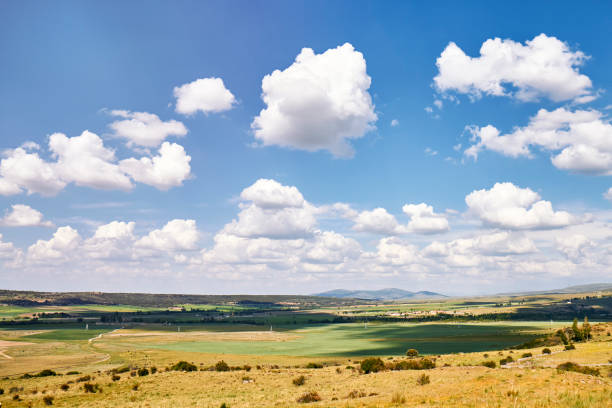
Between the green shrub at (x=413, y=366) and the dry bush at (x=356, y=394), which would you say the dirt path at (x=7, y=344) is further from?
the dry bush at (x=356, y=394)

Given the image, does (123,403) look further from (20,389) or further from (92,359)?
(92,359)

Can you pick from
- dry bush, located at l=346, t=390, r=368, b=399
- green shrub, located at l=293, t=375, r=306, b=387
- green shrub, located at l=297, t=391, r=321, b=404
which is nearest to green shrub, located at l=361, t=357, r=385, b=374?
green shrub, located at l=293, t=375, r=306, b=387

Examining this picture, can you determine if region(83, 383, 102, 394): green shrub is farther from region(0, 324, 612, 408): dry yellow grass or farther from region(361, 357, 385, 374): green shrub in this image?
region(361, 357, 385, 374): green shrub

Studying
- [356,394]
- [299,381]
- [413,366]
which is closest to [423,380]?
[356,394]

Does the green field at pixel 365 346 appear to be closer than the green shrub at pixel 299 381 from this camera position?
No

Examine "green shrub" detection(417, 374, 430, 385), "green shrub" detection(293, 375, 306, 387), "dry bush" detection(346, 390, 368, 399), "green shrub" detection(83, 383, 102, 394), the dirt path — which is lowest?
the dirt path

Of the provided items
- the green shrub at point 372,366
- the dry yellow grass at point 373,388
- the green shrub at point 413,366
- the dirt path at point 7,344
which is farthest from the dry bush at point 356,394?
the dirt path at point 7,344

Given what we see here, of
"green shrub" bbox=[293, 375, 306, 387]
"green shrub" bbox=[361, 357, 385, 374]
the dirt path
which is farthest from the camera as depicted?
the dirt path

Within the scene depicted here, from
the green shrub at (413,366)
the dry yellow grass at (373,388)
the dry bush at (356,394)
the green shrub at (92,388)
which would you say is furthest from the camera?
the green shrub at (413,366)

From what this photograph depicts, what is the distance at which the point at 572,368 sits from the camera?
43375 mm

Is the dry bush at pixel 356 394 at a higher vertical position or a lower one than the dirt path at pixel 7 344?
higher

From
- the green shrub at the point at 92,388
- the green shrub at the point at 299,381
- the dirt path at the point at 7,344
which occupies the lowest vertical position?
the dirt path at the point at 7,344

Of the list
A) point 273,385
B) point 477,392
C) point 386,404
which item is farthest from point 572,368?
point 273,385

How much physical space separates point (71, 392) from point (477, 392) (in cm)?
4685
